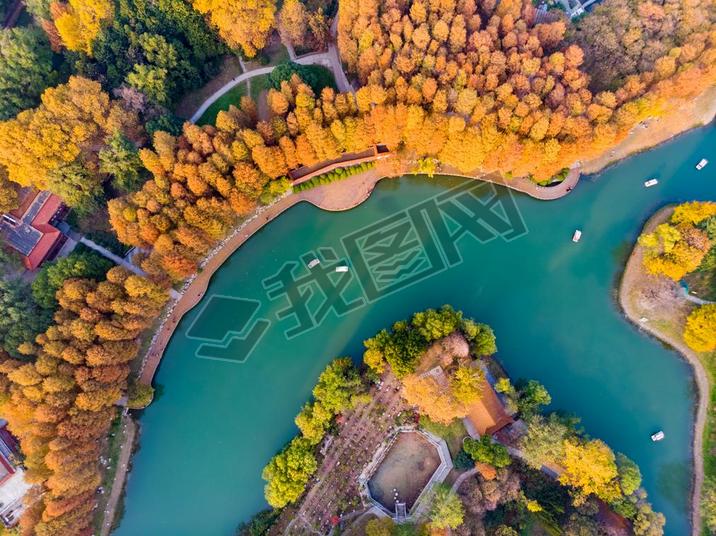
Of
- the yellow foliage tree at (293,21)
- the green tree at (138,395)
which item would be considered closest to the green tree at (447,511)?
the green tree at (138,395)

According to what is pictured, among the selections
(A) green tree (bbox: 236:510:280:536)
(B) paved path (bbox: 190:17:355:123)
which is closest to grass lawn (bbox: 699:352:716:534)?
(A) green tree (bbox: 236:510:280:536)

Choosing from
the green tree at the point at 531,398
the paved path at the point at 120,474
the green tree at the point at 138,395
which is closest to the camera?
the green tree at the point at 531,398

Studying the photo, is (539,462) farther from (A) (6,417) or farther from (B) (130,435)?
(A) (6,417)

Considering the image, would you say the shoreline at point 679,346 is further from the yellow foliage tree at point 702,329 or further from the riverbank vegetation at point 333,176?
the riverbank vegetation at point 333,176

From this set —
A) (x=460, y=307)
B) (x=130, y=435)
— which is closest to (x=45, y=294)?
(x=130, y=435)

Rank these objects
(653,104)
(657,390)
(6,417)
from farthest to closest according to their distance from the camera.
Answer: (657,390), (653,104), (6,417)

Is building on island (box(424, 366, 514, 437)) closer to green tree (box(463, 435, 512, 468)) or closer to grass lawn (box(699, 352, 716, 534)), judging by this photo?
green tree (box(463, 435, 512, 468))
